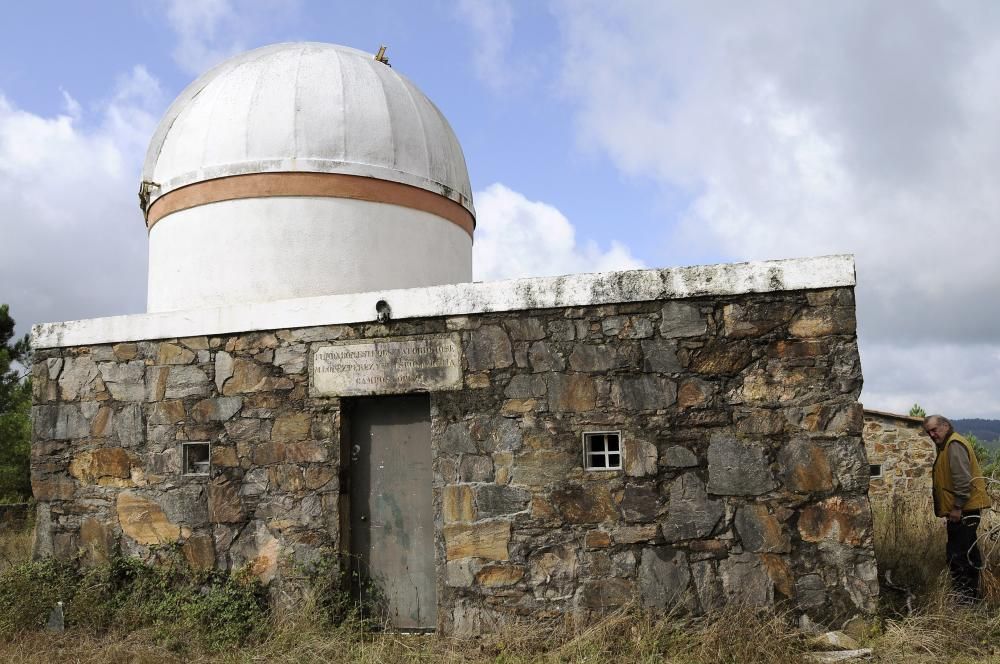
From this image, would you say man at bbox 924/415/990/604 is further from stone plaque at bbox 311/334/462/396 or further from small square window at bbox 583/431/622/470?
stone plaque at bbox 311/334/462/396

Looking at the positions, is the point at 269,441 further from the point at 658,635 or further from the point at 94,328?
the point at 658,635

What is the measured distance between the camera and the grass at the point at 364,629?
4.86m

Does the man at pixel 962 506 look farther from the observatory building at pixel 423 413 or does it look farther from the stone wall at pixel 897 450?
the stone wall at pixel 897 450

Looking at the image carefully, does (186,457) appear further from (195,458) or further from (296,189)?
(296,189)

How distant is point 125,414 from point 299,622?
7.52 feet

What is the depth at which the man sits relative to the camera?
18.7 feet

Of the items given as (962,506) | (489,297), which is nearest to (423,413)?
(489,297)

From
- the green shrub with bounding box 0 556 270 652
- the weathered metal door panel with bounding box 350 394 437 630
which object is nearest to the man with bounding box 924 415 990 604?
Result: the weathered metal door panel with bounding box 350 394 437 630

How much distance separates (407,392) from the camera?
19.1 feet

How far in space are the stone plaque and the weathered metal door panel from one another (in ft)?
0.65

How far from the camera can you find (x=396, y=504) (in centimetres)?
598

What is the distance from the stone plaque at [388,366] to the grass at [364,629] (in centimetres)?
148

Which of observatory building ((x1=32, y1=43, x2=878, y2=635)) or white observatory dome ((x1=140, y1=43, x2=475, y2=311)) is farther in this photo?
white observatory dome ((x1=140, y1=43, x2=475, y2=311))

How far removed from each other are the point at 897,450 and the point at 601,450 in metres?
9.63
